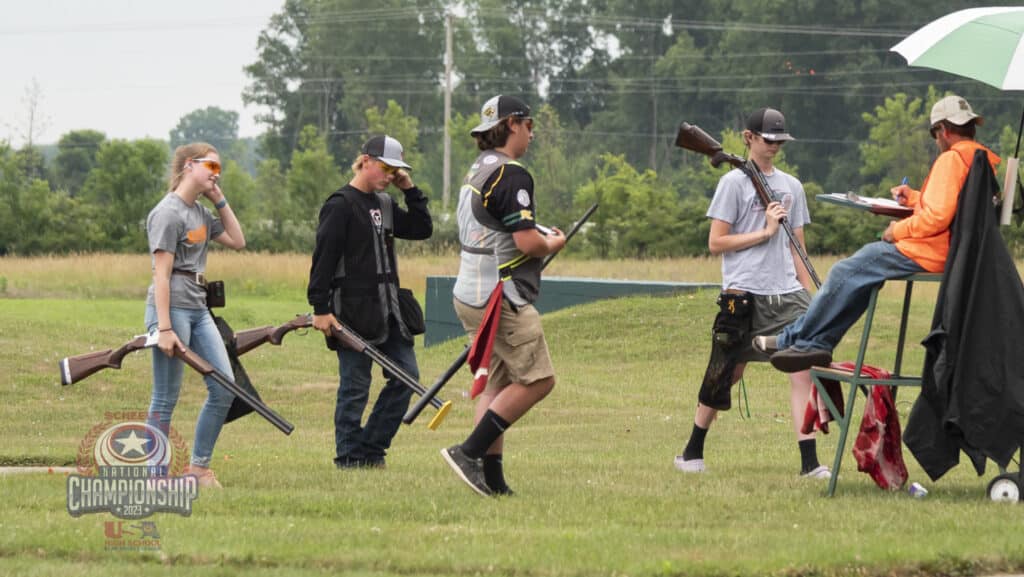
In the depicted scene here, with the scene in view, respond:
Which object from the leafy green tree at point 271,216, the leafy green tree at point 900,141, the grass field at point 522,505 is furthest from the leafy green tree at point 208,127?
the grass field at point 522,505

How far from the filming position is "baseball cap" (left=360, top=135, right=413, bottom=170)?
29.6 feet

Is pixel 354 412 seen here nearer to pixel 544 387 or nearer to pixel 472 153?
pixel 544 387

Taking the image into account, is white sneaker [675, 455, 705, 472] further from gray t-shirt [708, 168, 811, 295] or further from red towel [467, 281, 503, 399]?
red towel [467, 281, 503, 399]

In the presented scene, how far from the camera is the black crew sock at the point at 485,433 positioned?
773 centimetres

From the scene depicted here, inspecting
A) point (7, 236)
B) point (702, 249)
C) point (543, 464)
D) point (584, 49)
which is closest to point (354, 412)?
point (543, 464)

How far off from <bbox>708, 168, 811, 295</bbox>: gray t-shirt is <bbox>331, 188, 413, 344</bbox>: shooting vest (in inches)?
76.3

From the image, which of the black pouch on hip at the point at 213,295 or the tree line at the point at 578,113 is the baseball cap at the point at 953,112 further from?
the tree line at the point at 578,113

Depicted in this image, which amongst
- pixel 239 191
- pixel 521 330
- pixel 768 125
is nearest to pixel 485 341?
pixel 521 330

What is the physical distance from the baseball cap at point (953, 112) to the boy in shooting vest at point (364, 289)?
9.86 ft

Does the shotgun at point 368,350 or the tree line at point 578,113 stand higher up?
the shotgun at point 368,350

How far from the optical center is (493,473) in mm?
7945

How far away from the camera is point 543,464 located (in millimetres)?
9828

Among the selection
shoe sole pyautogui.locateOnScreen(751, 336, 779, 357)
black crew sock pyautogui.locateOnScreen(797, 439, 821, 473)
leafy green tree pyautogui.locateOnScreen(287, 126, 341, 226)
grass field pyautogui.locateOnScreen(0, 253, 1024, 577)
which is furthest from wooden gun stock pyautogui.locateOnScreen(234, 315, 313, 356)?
leafy green tree pyautogui.locateOnScreen(287, 126, 341, 226)

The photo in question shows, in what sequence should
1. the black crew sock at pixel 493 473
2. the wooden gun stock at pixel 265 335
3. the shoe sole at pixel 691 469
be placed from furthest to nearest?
1. the wooden gun stock at pixel 265 335
2. the shoe sole at pixel 691 469
3. the black crew sock at pixel 493 473
